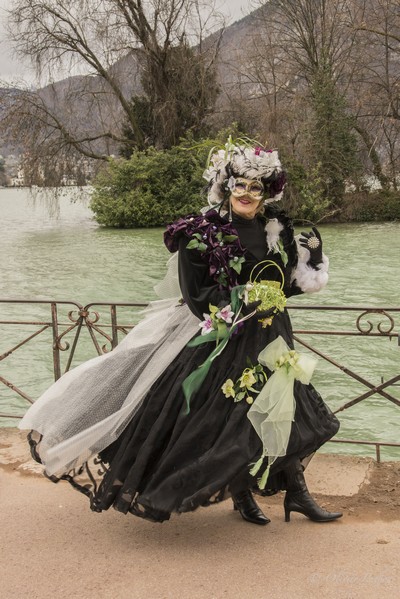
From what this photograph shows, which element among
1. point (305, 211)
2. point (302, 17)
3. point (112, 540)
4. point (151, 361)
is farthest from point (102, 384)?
point (302, 17)

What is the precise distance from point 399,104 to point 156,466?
1085 inches

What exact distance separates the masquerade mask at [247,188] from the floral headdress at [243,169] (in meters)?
0.02

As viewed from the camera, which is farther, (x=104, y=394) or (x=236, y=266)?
(x=104, y=394)

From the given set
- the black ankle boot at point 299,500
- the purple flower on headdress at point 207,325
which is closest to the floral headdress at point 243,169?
the purple flower on headdress at point 207,325

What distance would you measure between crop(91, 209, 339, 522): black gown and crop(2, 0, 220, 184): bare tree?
971 inches

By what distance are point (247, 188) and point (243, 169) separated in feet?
0.27

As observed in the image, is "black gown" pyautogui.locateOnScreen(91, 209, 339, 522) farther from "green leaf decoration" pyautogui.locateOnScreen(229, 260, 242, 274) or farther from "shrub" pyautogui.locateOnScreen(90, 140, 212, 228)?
"shrub" pyautogui.locateOnScreen(90, 140, 212, 228)

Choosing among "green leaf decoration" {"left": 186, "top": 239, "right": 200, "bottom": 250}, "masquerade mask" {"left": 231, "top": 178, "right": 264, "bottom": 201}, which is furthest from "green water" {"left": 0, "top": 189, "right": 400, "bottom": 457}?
"green leaf decoration" {"left": 186, "top": 239, "right": 200, "bottom": 250}

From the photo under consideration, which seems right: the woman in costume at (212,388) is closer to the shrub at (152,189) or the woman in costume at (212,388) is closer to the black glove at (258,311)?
the black glove at (258,311)

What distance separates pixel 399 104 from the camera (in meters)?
28.3

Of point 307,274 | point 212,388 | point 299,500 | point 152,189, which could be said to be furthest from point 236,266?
point 152,189

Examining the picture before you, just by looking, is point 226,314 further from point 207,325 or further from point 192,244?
point 192,244

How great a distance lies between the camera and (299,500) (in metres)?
3.27

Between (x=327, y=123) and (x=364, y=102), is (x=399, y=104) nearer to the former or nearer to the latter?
(x=364, y=102)
